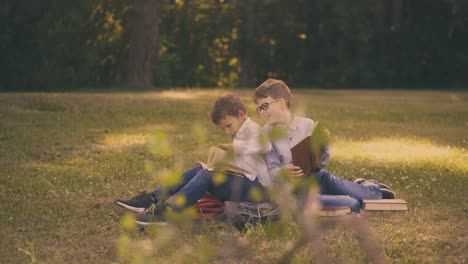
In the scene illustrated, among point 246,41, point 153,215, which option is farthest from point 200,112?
point 246,41

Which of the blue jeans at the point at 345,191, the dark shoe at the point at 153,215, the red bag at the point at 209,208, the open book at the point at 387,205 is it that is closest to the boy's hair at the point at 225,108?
the red bag at the point at 209,208

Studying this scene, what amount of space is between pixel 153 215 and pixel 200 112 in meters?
10.5

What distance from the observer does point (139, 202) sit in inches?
250

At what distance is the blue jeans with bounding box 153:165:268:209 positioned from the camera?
5832mm

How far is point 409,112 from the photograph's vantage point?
17750 millimetres

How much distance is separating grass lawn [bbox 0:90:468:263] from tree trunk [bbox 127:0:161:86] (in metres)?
6.90

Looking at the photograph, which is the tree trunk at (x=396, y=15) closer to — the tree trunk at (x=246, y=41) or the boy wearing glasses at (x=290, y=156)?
the tree trunk at (x=246, y=41)

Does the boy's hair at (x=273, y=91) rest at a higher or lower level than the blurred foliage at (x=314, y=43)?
higher

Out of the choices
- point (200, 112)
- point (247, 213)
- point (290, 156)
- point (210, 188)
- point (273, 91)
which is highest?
point (273, 91)

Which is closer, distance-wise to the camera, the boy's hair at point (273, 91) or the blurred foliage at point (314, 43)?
the boy's hair at point (273, 91)

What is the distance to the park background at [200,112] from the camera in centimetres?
533

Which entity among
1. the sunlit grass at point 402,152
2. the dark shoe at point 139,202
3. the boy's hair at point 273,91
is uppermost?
the boy's hair at point 273,91

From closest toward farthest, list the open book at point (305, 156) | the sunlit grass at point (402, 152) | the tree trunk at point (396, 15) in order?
the open book at point (305, 156) → the sunlit grass at point (402, 152) → the tree trunk at point (396, 15)

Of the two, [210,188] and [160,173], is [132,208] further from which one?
[160,173]
